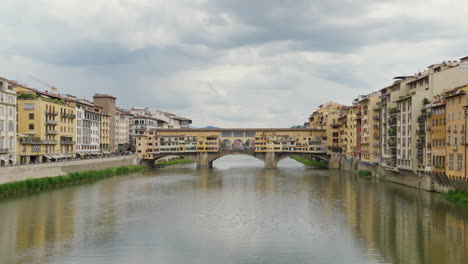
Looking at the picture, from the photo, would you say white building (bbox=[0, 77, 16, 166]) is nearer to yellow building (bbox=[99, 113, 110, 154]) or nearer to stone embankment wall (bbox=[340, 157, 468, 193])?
Result: yellow building (bbox=[99, 113, 110, 154])

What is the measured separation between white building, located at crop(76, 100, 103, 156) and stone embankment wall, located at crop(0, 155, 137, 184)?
5090mm

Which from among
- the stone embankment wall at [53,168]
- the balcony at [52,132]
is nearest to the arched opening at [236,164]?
the stone embankment wall at [53,168]

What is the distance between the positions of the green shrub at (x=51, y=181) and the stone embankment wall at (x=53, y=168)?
722mm

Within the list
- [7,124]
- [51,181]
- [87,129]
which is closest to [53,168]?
[51,181]

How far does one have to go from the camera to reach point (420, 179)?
151 ft

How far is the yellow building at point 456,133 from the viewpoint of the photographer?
3672 cm

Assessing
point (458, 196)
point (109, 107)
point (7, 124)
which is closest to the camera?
point (458, 196)

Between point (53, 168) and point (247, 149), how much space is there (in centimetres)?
4776

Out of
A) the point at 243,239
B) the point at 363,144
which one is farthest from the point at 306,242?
the point at 363,144

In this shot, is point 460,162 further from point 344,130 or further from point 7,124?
point 344,130

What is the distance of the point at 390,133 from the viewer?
176 ft

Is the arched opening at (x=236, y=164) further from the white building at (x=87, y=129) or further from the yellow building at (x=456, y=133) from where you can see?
the yellow building at (x=456, y=133)

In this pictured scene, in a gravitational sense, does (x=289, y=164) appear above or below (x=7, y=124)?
below

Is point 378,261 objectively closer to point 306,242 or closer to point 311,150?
point 306,242
